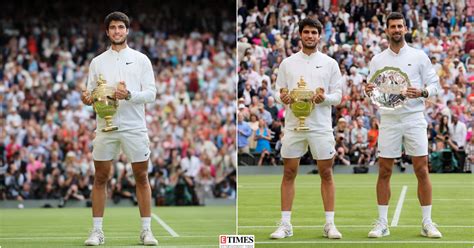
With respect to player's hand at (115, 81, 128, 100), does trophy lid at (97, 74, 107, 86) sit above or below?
above

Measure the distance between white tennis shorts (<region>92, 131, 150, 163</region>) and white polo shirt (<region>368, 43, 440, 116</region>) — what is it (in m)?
1.65

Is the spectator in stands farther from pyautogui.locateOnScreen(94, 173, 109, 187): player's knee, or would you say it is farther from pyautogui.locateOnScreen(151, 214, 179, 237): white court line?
pyautogui.locateOnScreen(94, 173, 109, 187): player's knee

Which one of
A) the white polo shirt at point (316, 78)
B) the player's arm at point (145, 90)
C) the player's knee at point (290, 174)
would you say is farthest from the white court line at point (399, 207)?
the player's arm at point (145, 90)

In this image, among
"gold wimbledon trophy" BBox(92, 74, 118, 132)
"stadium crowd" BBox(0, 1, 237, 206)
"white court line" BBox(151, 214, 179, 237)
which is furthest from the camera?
"stadium crowd" BBox(0, 1, 237, 206)

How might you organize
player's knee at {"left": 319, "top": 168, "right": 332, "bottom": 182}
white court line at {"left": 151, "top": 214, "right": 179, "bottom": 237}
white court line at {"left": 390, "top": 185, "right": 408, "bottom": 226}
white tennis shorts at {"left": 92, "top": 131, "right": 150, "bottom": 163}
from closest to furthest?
white tennis shorts at {"left": 92, "top": 131, "right": 150, "bottom": 163}
player's knee at {"left": 319, "top": 168, "right": 332, "bottom": 182}
white court line at {"left": 390, "top": 185, "right": 408, "bottom": 226}
white court line at {"left": 151, "top": 214, "right": 179, "bottom": 237}

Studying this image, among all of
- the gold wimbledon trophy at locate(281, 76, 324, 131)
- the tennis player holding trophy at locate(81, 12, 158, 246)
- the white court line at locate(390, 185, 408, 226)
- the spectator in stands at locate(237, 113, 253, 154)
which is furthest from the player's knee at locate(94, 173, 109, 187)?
the white court line at locate(390, 185, 408, 226)

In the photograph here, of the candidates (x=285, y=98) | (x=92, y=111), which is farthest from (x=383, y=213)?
(x=92, y=111)

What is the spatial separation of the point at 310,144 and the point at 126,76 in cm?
137

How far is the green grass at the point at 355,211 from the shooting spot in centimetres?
682

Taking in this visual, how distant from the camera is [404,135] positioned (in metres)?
7.00

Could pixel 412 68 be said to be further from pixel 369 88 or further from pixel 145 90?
pixel 145 90

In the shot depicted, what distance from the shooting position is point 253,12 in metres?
7.96

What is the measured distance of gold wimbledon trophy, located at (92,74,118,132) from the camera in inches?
263

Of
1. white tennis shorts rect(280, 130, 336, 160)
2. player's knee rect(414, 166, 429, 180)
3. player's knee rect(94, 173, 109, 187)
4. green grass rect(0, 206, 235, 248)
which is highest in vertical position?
white tennis shorts rect(280, 130, 336, 160)
